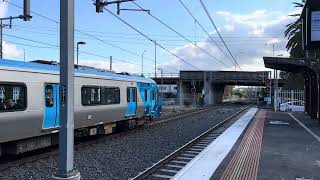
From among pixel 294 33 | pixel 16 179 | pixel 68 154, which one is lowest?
pixel 16 179

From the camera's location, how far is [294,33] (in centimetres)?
5606

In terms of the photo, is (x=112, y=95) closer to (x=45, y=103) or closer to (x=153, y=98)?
(x=45, y=103)

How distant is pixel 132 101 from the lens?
76.3ft

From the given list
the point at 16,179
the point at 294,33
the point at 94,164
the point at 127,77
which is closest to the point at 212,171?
the point at 94,164

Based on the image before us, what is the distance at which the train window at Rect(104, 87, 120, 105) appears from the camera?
19734mm

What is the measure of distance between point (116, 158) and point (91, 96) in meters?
4.38

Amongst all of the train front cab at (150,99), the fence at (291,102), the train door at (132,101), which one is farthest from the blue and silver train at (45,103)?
the fence at (291,102)

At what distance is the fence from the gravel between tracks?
31.9m

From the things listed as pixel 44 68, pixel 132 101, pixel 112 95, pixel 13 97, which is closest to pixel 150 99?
pixel 132 101

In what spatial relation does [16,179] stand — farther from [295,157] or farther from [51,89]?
[295,157]

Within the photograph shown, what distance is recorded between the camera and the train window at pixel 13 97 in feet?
41.0

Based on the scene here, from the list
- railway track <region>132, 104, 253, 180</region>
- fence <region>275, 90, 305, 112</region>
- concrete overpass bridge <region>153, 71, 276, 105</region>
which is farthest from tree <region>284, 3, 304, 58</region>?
railway track <region>132, 104, 253, 180</region>

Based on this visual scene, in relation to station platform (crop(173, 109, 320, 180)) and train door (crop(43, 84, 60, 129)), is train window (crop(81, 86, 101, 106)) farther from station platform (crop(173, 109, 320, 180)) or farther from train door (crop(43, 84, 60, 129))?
station platform (crop(173, 109, 320, 180))

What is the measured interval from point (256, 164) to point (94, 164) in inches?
170
